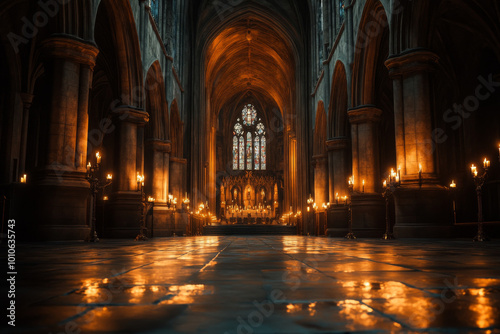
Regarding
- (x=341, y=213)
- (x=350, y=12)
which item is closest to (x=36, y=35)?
(x=350, y=12)

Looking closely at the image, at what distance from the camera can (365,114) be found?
16.8 m

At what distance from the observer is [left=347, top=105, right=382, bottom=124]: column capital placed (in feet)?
55.0

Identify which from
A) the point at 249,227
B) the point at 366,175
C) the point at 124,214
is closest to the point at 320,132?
the point at 249,227

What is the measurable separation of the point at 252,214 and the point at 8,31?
30.0 metres

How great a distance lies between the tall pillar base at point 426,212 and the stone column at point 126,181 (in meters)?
8.95

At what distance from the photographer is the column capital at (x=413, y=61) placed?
1244 centimetres

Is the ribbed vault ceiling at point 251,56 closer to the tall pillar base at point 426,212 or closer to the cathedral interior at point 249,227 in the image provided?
the cathedral interior at point 249,227

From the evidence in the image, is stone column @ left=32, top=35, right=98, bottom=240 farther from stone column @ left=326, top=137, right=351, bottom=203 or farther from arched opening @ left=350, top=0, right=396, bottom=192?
stone column @ left=326, top=137, right=351, bottom=203

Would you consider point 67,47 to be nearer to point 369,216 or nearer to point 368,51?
point 368,51

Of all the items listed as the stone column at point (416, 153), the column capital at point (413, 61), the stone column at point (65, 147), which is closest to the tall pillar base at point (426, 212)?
the stone column at point (416, 153)

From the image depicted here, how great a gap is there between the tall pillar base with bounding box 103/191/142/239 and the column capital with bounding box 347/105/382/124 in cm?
871

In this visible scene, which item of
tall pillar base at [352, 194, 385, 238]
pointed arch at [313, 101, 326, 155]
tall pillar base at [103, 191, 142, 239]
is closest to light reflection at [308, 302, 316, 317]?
tall pillar base at [103, 191, 142, 239]

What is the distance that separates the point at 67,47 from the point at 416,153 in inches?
381

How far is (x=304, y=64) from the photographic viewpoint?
32719 millimetres
